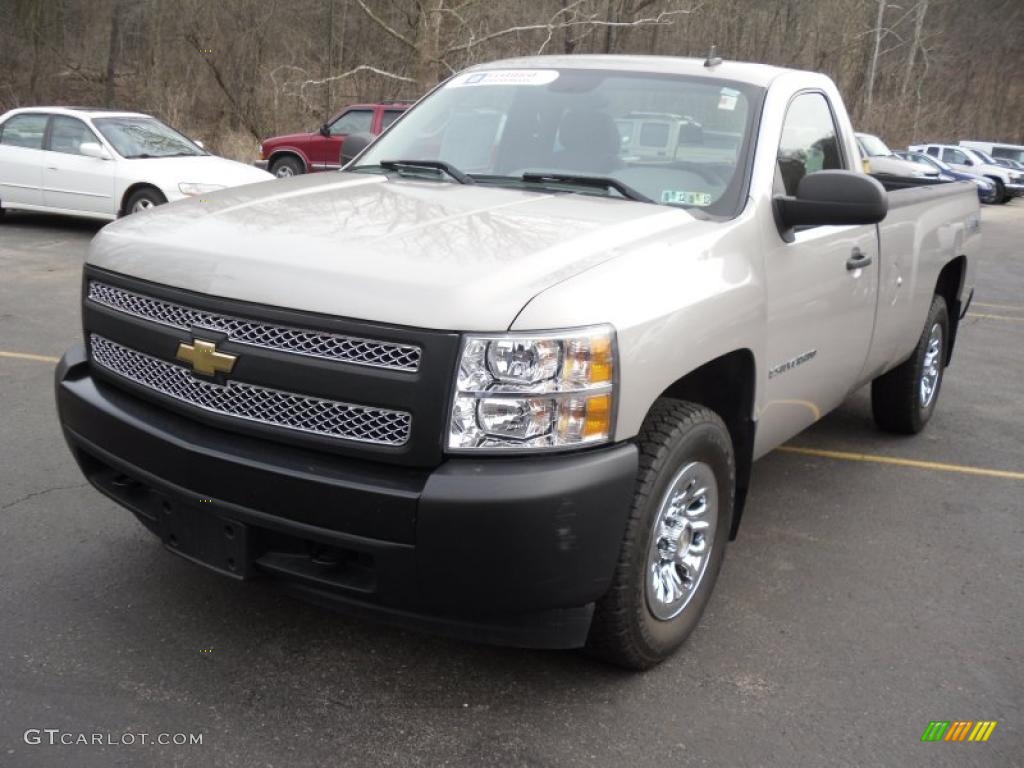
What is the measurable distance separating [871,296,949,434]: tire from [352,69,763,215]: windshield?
2288 millimetres

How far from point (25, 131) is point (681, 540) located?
40.9ft

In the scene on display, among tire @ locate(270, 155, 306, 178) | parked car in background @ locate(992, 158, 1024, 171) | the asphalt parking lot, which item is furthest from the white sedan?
parked car in background @ locate(992, 158, 1024, 171)

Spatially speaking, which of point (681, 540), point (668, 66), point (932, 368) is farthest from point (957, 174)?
point (681, 540)

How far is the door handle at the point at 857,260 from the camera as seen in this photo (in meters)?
4.20

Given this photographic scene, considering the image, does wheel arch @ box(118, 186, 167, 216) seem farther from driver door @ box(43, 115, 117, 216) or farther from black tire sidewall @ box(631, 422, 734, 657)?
black tire sidewall @ box(631, 422, 734, 657)

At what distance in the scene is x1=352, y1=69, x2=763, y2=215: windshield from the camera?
12.4ft

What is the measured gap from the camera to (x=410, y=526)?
8.43 ft

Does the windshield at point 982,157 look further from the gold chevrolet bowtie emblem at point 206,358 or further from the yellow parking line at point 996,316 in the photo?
the gold chevrolet bowtie emblem at point 206,358

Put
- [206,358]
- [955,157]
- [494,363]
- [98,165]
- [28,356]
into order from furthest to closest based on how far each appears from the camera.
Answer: [955,157] < [98,165] < [28,356] < [206,358] < [494,363]

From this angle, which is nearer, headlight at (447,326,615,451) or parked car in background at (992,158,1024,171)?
headlight at (447,326,615,451)

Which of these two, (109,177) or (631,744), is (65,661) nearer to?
(631,744)

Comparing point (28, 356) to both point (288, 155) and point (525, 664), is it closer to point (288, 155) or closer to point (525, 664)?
point (525, 664)

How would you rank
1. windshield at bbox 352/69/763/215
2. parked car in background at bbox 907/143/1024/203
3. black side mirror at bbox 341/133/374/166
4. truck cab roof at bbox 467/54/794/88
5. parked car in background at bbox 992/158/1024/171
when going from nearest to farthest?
windshield at bbox 352/69/763/215
truck cab roof at bbox 467/54/794/88
black side mirror at bbox 341/133/374/166
parked car in background at bbox 907/143/1024/203
parked car in background at bbox 992/158/1024/171

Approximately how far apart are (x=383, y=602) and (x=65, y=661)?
1.14 metres
